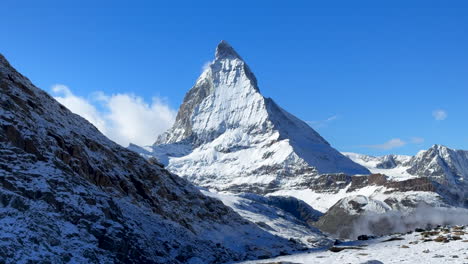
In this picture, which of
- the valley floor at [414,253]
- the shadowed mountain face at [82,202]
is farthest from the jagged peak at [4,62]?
the valley floor at [414,253]

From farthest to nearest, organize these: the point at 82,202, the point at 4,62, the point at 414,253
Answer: the point at 4,62 → the point at 82,202 → the point at 414,253

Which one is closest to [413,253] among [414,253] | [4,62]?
[414,253]

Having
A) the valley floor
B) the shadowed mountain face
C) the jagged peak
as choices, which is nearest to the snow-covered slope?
the valley floor

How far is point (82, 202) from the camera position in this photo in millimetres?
64562

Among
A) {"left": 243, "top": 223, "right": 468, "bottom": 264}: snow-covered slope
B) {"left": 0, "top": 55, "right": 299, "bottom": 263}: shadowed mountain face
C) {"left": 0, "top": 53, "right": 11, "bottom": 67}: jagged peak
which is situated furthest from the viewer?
{"left": 0, "top": 53, "right": 11, "bottom": 67}: jagged peak

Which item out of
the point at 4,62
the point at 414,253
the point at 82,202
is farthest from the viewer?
the point at 4,62

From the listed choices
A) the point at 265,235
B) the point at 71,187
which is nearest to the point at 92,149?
the point at 71,187

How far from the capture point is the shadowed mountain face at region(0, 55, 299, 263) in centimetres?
5503

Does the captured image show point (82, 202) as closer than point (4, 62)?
Yes

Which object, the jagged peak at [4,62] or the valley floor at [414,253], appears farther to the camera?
the jagged peak at [4,62]

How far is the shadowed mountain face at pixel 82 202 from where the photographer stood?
181 ft

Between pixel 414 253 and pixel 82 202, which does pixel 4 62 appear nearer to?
pixel 82 202

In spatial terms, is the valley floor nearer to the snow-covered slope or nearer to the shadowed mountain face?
the snow-covered slope

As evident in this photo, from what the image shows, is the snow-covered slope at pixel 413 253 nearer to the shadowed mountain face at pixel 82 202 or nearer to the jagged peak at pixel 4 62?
the shadowed mountain face at pixel 82 202
